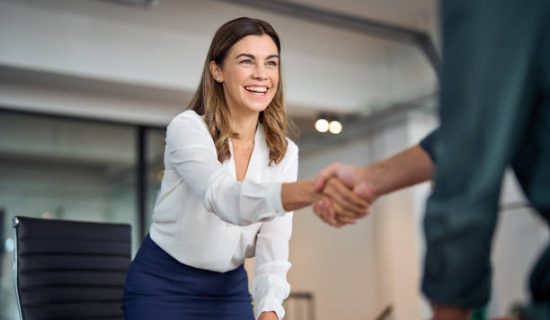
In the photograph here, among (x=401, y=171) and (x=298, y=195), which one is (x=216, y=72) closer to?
(x=298, y=195)

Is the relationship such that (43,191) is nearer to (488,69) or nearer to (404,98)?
(404,98)

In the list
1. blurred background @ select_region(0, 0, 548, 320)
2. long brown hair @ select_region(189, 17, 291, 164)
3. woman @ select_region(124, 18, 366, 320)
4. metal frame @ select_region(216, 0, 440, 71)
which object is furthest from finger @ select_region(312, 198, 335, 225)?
metal frame @ select_region(216, 0, 440, 71)

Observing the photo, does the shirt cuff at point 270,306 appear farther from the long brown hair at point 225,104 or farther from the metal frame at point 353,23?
the metal frame at point 353,23

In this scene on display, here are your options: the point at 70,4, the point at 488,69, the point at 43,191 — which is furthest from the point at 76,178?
the point at 488,69

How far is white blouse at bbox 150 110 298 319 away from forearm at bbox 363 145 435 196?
0.38 meters

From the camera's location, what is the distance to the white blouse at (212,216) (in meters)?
1.58

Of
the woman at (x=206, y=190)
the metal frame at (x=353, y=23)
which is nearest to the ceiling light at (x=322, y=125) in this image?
the metal frame at (x=353, y=23)

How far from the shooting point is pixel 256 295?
6.17 feet

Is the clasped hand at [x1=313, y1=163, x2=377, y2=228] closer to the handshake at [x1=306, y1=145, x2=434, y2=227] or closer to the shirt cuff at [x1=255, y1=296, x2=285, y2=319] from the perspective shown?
the handshake at [x1=306, y1=145, x2=434, y2=227]

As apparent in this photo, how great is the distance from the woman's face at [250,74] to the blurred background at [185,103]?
3.04 meters

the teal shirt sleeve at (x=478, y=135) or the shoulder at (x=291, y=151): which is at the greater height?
the shoulder at (x=291, y=151)

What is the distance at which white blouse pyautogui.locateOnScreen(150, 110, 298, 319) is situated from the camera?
5.20 ft

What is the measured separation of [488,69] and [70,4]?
5.19 meters

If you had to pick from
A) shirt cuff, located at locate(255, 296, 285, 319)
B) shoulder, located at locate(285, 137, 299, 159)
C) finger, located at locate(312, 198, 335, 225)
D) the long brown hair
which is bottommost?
shirt cuff, located at locate(255, 296, 285, 319)
